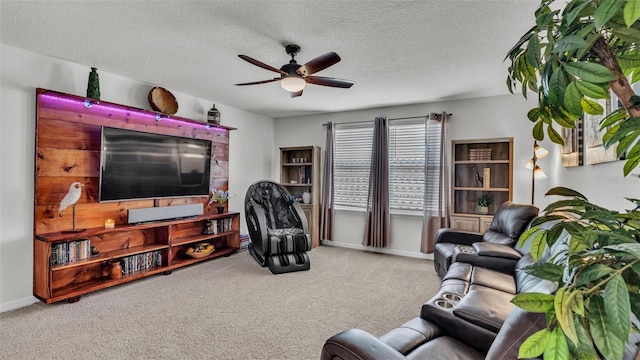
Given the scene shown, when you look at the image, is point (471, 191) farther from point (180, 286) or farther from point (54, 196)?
point (54, 196)

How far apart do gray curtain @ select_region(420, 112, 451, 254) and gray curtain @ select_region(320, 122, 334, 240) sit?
1.64m

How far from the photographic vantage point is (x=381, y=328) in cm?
250

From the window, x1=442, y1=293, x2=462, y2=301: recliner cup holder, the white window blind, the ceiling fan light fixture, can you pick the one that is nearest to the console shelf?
the white window blind

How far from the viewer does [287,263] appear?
3930 mm

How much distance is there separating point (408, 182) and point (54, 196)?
15.0 feet

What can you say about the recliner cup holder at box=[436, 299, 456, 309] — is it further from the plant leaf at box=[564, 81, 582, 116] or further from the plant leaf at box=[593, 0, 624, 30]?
the plant leaf at box=[593, 0, 624, 30]

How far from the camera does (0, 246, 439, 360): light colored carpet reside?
2.20 metres

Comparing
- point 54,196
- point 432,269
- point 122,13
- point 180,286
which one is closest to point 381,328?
point 432,269

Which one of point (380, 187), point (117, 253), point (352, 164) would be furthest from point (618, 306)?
point (352, 164)

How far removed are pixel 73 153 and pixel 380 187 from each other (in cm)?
409

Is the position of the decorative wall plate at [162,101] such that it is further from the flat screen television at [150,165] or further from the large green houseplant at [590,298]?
the large green houseplant at [590,298]

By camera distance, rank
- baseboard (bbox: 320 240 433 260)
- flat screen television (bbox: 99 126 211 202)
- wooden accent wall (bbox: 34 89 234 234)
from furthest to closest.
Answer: baseboard (bbox: 320 240 433 260) < flat screen television (bbox: 99 126 211 202) < wooden accent wall (bbox: 34 89 234 234)

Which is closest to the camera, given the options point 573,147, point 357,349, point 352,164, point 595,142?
point 357,349

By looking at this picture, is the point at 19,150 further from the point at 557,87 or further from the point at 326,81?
the point at 557,87
